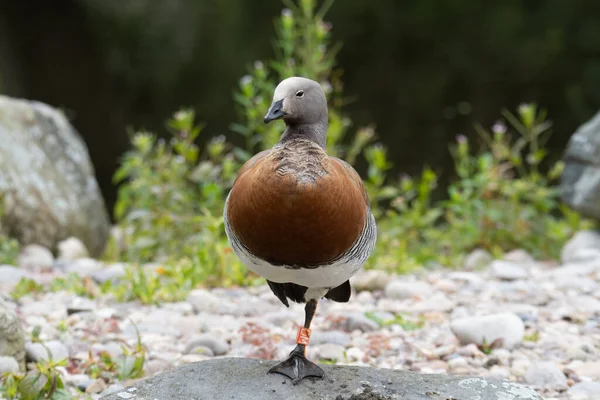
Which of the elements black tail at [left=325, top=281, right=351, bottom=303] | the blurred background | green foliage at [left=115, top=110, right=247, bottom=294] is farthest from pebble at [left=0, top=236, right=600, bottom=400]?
the blurred background

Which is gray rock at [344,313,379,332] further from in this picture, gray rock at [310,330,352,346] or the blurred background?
the blurred background

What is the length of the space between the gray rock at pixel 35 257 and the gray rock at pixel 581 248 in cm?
377

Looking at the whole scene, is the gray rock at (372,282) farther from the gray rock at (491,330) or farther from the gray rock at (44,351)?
the gray rock at (44,351)

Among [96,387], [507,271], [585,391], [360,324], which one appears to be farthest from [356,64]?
[96,387]

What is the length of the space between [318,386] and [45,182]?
390 centimetres

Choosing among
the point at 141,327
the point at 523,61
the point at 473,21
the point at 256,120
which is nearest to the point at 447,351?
the point at 141,327

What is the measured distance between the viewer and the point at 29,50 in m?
16.7

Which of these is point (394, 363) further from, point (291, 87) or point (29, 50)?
point (29, 50)

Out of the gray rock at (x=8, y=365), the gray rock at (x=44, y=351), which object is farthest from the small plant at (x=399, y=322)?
the gray rock at (x=8, y=365)

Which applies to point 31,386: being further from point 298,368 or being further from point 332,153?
point 332,153

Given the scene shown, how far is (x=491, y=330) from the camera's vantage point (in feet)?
13.3

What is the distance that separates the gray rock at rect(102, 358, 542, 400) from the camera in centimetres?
299

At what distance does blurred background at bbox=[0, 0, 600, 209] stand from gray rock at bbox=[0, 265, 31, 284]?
531cm

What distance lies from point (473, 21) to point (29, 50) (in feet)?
31.2
